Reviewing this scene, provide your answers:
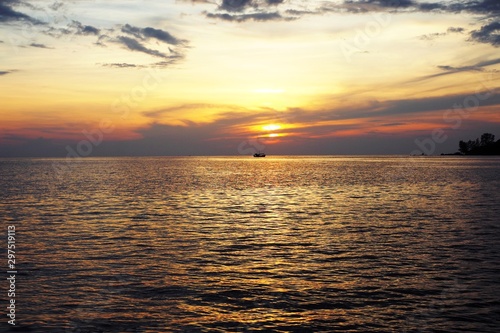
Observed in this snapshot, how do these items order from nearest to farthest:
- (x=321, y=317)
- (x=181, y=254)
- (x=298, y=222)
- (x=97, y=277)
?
1. (x=321, y=317)
2. (x=97, y=277)
3. (x=181, y=254)
4. (x=298, y=222)

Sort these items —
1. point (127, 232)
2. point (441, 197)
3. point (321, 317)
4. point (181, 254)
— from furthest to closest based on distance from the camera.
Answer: point (441, 197)
point (127, 232)
point (181, 254)
point (321, 317)

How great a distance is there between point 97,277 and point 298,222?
24679 millimetres

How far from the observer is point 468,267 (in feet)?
85.5

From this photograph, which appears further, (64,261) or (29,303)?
(64,261)

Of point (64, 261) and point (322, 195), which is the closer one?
point (64, 261)

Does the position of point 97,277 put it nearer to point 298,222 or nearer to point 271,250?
point 271,250

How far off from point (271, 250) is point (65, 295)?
47.5ft

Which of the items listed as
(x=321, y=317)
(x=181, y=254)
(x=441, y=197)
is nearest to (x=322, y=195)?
(x=441, y=197)

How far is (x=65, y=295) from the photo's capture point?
21047mm

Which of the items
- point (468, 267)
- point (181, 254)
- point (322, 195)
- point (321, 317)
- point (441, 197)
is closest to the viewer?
point (321, 317)

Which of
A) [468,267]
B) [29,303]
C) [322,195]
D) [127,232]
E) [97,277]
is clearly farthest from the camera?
[322,195]

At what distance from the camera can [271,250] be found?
31.6 metres

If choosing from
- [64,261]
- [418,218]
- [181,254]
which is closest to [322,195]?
[418,218]

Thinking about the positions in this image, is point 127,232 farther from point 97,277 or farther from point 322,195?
point 322,195
